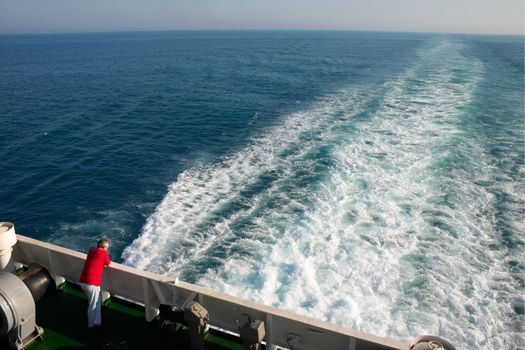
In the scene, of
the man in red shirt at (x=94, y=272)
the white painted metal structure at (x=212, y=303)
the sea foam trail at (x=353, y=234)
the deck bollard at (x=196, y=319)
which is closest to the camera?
the white painted metal structure at (x=212, y=303)

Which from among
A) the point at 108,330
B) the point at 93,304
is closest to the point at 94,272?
the point at 93,304

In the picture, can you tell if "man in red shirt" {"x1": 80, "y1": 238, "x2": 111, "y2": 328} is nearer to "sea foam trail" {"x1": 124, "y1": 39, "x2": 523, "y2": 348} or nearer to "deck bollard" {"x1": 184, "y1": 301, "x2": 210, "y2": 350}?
"deck bollard" {"x1": 184, "y1": 301, "x2": 210, "y2": 350}

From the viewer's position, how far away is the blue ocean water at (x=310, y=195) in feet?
30.7

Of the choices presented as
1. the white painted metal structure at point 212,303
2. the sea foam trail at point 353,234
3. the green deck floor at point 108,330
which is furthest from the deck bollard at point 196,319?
the sea foam trail at point 353,234

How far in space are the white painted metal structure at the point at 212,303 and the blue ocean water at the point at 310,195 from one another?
363cm

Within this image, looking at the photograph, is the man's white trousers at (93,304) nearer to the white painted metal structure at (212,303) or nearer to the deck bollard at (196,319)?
the white painted metal structure at (212,303)

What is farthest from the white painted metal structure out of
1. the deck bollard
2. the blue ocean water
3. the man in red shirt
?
the blue ocean water

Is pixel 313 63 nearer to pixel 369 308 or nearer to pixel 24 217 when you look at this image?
pixel 24 217

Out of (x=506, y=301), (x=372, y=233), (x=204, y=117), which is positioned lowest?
(x=506, y=301)

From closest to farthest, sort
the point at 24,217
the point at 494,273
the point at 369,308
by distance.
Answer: the point at 369,308 → the point at 494,273 → the point at 24,217

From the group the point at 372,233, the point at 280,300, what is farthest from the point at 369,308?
the point at 372,233

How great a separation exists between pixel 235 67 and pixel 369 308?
4483 cm

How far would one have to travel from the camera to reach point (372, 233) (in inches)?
460

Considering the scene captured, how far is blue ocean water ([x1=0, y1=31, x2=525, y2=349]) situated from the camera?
→ 9367mm
